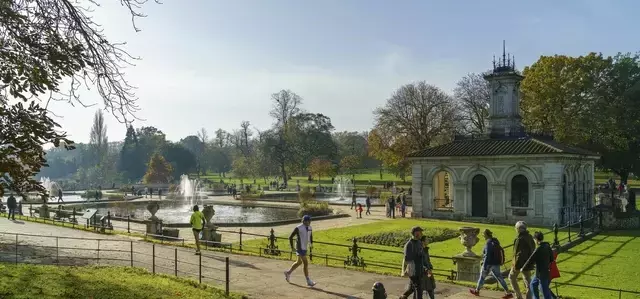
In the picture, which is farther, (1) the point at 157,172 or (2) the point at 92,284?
(1) the point at 157,172

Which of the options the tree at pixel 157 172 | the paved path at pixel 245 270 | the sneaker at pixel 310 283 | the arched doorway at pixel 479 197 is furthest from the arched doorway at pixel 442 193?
the tree at pixel 157 172

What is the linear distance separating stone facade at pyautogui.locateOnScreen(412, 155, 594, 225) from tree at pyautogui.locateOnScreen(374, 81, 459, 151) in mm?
23497

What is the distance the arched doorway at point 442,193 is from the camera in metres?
36.8

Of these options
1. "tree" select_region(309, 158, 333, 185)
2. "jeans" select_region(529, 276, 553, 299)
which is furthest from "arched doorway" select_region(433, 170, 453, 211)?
"tree" select_region(309, 158, 333, 185)

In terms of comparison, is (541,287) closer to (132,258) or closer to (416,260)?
(416,260)

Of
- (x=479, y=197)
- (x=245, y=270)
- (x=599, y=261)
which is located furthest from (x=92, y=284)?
(x=479, y=197)

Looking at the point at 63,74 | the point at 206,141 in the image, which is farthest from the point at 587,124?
the point at 206,141

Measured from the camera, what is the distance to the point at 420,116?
2425 inches

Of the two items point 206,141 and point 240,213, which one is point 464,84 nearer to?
point 240,213

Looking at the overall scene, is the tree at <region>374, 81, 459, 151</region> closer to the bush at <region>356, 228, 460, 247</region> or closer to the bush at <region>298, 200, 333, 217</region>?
the bush at <region>298, 200, 333, 217</region>

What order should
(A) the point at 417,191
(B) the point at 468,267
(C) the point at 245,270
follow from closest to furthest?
(C) the point at 245,270 → (B) the point at 468,267 → (A) the point at 417,191

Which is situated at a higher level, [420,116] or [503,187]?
[420,116]

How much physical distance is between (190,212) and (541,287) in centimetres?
3614

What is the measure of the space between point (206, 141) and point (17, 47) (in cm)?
13937
